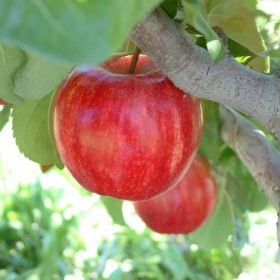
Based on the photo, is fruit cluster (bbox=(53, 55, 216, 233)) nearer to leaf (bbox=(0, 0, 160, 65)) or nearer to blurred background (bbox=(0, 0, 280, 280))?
Answer: leaf (bbox=(0, 0, 160, 65))

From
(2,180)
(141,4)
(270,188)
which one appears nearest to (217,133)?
(270,188)

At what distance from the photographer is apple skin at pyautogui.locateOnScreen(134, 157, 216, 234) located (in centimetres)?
155

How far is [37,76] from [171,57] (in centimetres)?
16

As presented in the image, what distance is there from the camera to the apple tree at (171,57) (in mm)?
420

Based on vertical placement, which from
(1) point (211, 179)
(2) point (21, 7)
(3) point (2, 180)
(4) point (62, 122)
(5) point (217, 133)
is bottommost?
(3) point (2, 180)

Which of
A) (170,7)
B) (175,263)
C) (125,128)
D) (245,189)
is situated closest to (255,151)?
(125,128)

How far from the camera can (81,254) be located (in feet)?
10.9

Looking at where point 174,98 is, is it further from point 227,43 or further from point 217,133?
point 217,133

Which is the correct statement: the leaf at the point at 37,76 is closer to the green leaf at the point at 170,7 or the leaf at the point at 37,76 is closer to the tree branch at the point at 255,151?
the green leaf at the point at 170,7

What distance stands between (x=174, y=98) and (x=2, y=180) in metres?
3.05

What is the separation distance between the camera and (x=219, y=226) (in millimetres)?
1655

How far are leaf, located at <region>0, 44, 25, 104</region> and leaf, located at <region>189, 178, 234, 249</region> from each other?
2.97 ft

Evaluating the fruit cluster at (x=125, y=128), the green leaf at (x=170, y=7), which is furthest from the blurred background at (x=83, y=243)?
the green leaf at (x=170, y=7)

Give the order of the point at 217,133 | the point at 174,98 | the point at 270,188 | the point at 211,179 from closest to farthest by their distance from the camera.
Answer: the point at 174,98, the point at 270,188, the point at 217,133, the point at 211,179
